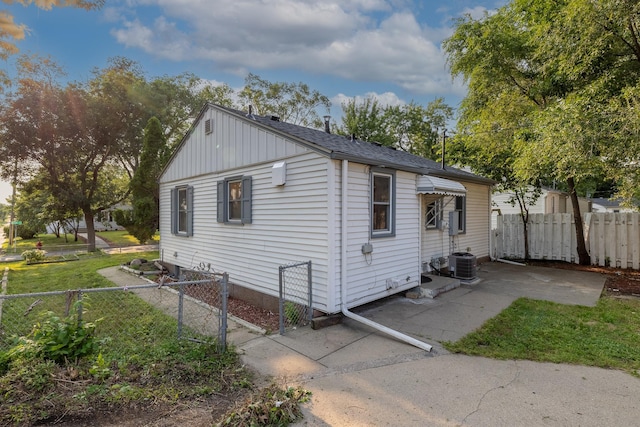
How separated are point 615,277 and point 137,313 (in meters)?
11.5

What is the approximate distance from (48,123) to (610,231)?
2502cm

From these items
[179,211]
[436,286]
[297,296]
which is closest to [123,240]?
[179,211]

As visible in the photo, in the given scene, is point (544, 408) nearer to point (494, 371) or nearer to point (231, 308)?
point (494, 371)

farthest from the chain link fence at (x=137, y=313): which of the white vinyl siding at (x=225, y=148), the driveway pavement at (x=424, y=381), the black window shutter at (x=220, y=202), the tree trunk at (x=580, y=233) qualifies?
the tree trunk at (x=580, y=233)

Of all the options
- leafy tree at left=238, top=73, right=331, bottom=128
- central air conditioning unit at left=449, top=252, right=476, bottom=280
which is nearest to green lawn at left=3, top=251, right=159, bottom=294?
central air conditioning unit at left=449, top=252, right=476, bottom=280

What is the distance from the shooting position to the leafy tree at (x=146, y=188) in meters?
12.4

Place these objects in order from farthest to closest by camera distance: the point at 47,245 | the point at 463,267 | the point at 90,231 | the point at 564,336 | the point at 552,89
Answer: the point at 47,245
the point at 90,231
the point at 552,89
the point at 463,267
the point at 564,336


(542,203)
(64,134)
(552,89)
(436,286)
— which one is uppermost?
(64,134)

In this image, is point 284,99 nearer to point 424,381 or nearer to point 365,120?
point 365,120

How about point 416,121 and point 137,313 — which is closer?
point 137,313

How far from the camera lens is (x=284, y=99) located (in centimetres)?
2534

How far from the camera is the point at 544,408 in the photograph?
2.86 meters

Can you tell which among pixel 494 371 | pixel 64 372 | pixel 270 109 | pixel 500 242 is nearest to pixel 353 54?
pixel 500 242

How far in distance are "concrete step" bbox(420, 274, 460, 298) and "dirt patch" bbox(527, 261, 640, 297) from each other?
3.17 metres
